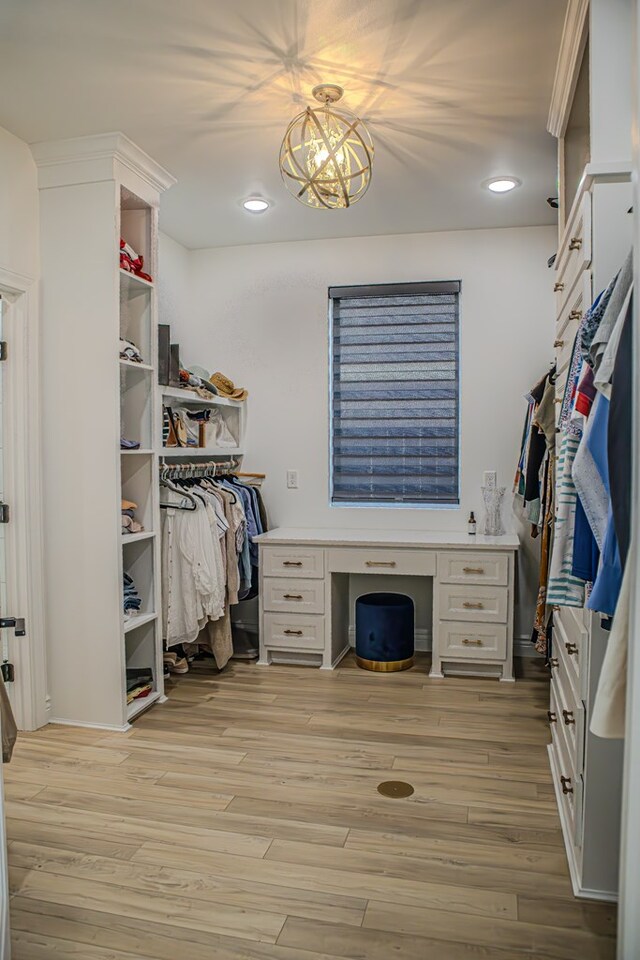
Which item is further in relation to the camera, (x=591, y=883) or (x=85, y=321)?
(x=85, y=321)

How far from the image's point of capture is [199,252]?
5090mm

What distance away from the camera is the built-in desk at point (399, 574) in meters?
4.14

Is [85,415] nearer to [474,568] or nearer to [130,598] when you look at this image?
[130,598]

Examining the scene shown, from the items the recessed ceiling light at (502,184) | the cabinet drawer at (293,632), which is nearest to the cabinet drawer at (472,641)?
the cabinet drawer at (293,632)

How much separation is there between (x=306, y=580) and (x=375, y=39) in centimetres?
285

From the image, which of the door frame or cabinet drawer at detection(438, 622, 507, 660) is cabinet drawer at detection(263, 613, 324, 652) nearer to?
cabinet drawer at detection(438, 622, 507, 660)

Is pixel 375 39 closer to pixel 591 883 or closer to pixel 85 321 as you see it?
pixel 85 321

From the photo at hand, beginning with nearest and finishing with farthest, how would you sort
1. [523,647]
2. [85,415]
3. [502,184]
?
[85,415] → [502,184] → [523,647]

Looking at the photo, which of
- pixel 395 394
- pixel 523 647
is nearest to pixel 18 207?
→ pixel 395 394

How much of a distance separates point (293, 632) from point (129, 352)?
195 centimetres

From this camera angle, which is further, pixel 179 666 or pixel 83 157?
pixel 179 666

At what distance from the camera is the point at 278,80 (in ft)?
9.00

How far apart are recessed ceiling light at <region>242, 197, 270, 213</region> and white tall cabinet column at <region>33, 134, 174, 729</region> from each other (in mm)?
653

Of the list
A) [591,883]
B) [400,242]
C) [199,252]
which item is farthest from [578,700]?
[199,252]
